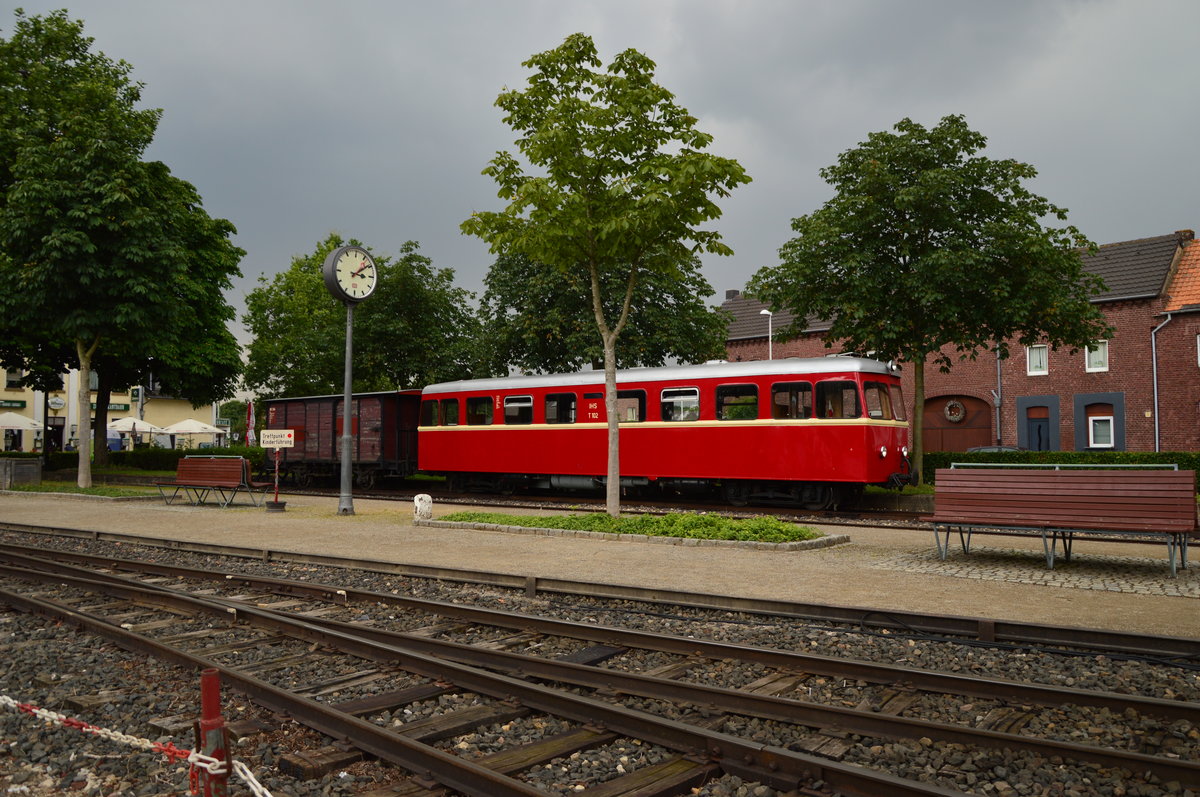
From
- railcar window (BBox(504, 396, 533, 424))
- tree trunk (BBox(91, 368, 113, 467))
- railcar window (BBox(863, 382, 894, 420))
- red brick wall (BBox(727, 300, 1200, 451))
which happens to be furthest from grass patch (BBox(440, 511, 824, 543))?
tree trunk (BBox(91, 368, 113, 467))

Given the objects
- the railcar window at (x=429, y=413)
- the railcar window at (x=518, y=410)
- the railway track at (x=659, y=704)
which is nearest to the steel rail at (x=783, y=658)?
the railway track at (x=659, y=704)

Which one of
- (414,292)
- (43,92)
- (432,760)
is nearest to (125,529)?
(432,760)

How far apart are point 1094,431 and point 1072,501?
28782 mm

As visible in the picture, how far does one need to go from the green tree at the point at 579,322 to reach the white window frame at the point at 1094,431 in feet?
51.8

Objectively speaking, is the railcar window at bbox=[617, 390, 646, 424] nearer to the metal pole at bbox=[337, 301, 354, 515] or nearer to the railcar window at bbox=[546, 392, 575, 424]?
the railcar window at bbox=[546, 392, 575, 424]

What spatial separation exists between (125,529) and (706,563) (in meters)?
10.3

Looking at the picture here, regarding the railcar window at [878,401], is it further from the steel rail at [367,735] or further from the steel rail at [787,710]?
the steel rail at [367,735]

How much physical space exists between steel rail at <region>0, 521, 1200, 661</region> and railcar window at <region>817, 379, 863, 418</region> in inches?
405

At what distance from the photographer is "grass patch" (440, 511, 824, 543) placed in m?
12.3

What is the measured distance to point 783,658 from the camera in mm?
5816

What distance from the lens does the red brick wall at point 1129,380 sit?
3219 centimetres

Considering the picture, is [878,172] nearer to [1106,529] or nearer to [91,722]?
[1106,529]

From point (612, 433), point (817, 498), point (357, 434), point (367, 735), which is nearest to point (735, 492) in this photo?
point (817, 498)

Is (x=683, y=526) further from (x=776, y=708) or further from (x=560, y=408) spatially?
(x=560, y=408)
